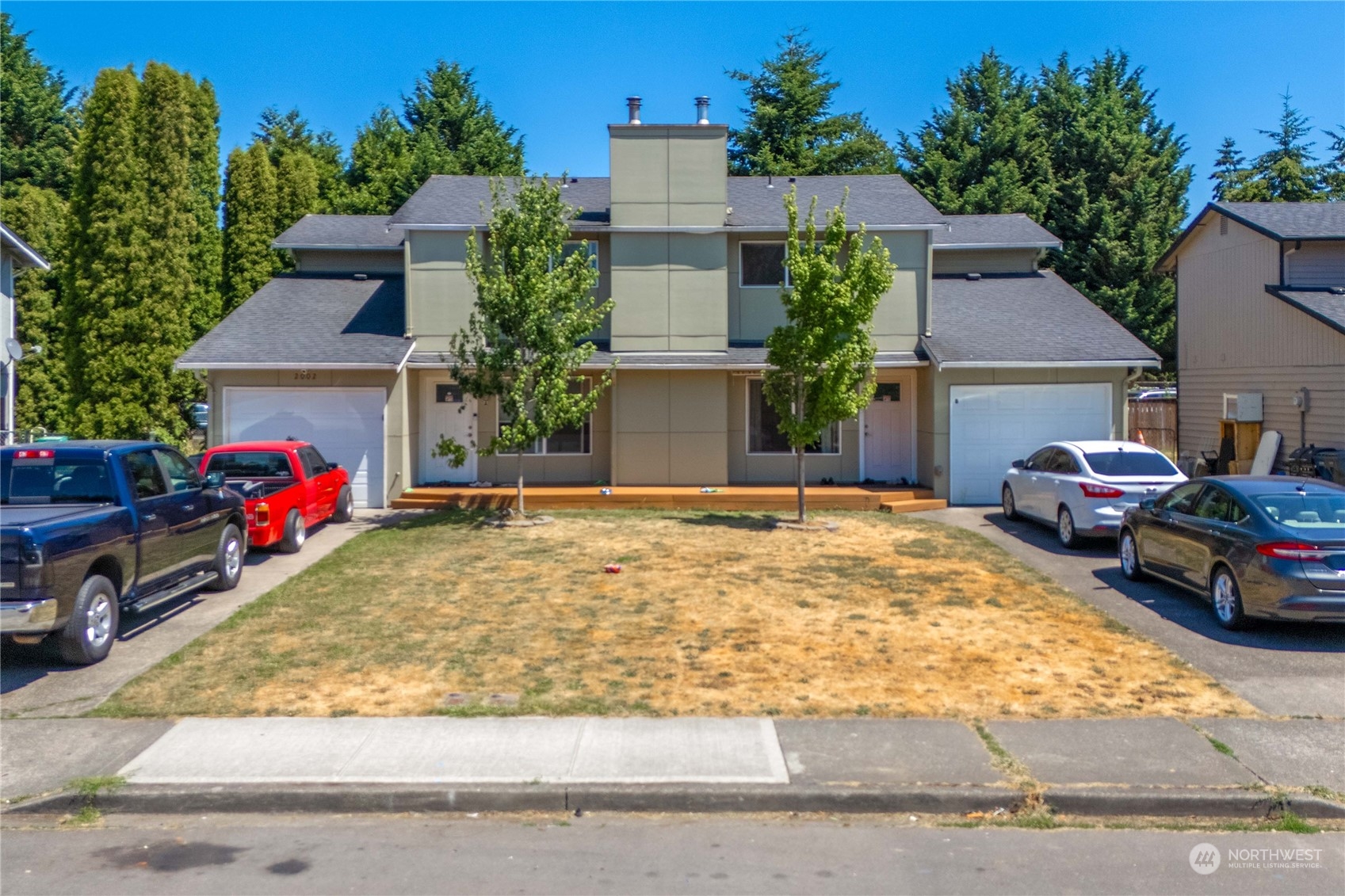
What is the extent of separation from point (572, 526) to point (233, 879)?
11.2m

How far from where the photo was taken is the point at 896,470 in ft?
68.6

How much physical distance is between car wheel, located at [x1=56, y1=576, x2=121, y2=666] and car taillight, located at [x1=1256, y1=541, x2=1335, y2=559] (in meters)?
10.7

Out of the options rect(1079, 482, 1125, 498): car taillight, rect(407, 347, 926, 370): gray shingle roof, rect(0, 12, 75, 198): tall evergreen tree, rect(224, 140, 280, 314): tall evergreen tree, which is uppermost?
rect(0, 12, 75, 198): tall evergreen tree

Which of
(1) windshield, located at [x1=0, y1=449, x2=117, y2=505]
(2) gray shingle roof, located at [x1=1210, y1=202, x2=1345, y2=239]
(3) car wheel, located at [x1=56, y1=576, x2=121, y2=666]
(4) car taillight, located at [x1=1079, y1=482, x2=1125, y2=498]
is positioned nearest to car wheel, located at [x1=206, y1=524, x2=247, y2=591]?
(1) windshield, located at [x1=0, y1=449, x2=117, y2=505]

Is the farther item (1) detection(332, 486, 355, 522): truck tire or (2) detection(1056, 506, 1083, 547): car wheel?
(1) detection(332, 486, 355, 522): truck tire

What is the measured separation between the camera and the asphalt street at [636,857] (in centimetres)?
559

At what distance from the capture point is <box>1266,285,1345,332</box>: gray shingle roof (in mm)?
18344

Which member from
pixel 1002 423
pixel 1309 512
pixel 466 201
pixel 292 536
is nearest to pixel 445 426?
pixel 466 201

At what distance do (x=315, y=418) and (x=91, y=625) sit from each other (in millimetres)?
10110

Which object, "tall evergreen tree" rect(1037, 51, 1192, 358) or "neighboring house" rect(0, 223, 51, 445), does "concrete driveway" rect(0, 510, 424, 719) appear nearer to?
"neighboring house" rect(0, 223, 51, 445)

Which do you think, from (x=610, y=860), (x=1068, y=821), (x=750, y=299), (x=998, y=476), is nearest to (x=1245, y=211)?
(x=998, y=476)

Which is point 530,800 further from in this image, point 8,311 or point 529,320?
point 8,311

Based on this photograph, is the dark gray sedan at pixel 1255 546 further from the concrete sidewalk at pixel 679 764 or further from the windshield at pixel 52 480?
the windshield at pixel 52 480

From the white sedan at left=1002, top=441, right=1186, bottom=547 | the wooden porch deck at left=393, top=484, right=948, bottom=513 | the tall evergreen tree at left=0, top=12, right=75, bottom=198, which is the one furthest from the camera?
the tall evergreen tree at left=0, top=12, right=75, bottom=198
